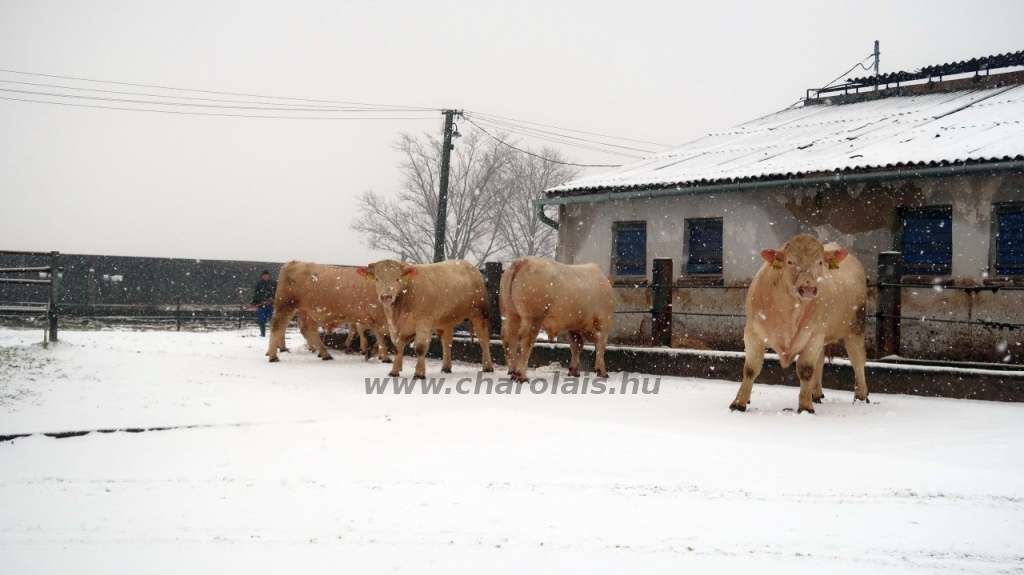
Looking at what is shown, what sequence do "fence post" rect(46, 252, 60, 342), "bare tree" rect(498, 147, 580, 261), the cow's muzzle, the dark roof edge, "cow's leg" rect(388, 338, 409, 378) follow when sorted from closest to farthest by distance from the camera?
the cow's muzzle, "cow's leg" rect(388, 338, 409, 378), the dark roof edge, "fence post" rect(46, 252, 60, 342), "bare tree" rect(498, 147, 580, 261)

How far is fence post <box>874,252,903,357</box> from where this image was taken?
9219 mm

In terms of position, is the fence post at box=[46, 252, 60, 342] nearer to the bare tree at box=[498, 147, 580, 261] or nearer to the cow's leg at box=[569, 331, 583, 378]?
the cow's leg at box=[569, 331, 583, 378]

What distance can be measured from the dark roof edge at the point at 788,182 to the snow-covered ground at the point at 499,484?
4.14 m

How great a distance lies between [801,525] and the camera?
3.86m

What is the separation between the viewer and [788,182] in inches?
485

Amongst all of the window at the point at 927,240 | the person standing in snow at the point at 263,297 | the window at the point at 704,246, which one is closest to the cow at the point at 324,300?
the person standing in snow at the point at 263,297

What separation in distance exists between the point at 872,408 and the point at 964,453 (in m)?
2.16

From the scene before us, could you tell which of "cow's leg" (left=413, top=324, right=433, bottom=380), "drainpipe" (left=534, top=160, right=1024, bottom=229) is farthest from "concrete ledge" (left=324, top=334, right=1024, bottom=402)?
"drainpipe" (left=534, top=160, right=1024, bottom=229)

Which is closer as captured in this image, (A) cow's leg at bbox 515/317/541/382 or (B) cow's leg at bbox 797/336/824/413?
(B) cow's leg at bbox 797/336/824/413

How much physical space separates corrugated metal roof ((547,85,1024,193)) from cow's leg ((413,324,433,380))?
546cm

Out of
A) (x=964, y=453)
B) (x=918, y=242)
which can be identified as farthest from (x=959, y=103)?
(x=964, y=453)

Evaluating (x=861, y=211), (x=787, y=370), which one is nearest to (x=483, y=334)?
(x=787, y=370)

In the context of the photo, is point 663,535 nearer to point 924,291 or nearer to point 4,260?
point 924,291

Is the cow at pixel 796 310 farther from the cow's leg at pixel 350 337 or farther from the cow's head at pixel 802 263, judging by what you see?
the cow's leg at pixel 350 337
